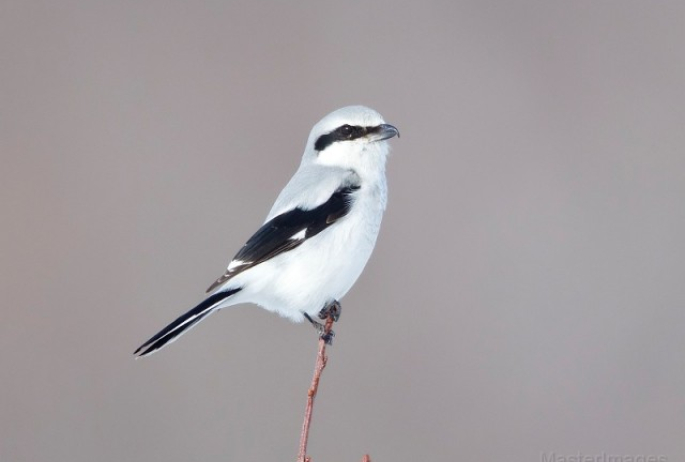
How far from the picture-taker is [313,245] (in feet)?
6.95

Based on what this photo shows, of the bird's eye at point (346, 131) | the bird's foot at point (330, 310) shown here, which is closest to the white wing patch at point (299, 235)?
the bird's foot at point (330, 310)

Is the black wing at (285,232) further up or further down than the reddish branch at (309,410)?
further up

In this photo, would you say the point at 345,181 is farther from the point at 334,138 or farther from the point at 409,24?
the point at 409,24

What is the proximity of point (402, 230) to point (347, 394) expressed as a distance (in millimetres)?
825

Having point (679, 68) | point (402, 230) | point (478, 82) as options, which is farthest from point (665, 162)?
point (402, 230)

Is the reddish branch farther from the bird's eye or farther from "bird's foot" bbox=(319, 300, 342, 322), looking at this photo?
the bird's eye

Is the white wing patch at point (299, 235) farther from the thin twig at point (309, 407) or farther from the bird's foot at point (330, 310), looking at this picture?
the thin twig at point (309, 407)

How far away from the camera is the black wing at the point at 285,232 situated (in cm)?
203

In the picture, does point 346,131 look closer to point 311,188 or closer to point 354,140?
point 354,140

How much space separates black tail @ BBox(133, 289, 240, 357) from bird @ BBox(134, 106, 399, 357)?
0.03 meters

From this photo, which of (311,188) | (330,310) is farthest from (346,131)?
(330,310)

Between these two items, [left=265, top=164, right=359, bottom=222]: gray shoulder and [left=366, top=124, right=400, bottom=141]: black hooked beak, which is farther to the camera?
[left=366, top=124, right=400, bottom=141]: black hooked beak

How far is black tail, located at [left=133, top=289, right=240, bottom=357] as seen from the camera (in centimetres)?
172

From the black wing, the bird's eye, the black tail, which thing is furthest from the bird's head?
the black tail
